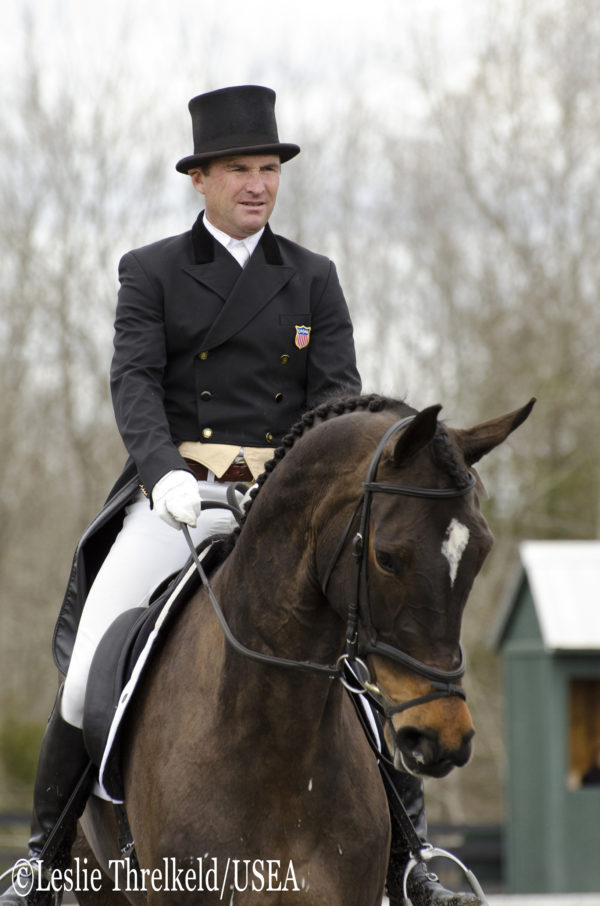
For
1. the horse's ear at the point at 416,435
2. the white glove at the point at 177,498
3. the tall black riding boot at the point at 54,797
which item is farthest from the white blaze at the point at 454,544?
the tall black riding boot at the point at 54,797

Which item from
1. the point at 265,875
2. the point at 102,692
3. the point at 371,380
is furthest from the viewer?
the point at 371,380

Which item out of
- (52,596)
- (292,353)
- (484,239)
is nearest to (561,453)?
(484,239)

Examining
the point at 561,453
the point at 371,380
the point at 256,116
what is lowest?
the point at 561,453

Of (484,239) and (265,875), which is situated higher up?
(484,239)

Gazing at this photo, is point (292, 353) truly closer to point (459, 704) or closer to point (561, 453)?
point (459, 704)

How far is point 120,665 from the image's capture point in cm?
469

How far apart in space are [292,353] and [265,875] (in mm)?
1867

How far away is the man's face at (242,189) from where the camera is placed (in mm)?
4961

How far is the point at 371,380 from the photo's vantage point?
2286 centimetres

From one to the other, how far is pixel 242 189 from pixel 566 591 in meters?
10.4

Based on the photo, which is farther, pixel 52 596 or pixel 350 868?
pixel 52 596

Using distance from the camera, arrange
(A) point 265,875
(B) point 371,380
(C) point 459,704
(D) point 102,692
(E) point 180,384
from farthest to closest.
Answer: (B) point 371,380 < (E) point 180,384 < (D) point 102,692 < (A) point 265,875 < (C) point 459,704

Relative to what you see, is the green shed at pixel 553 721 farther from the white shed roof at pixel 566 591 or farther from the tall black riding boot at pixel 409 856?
the tall black riding boot at pixel 409 856

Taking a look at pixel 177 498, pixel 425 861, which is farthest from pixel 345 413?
pixel 425 861
